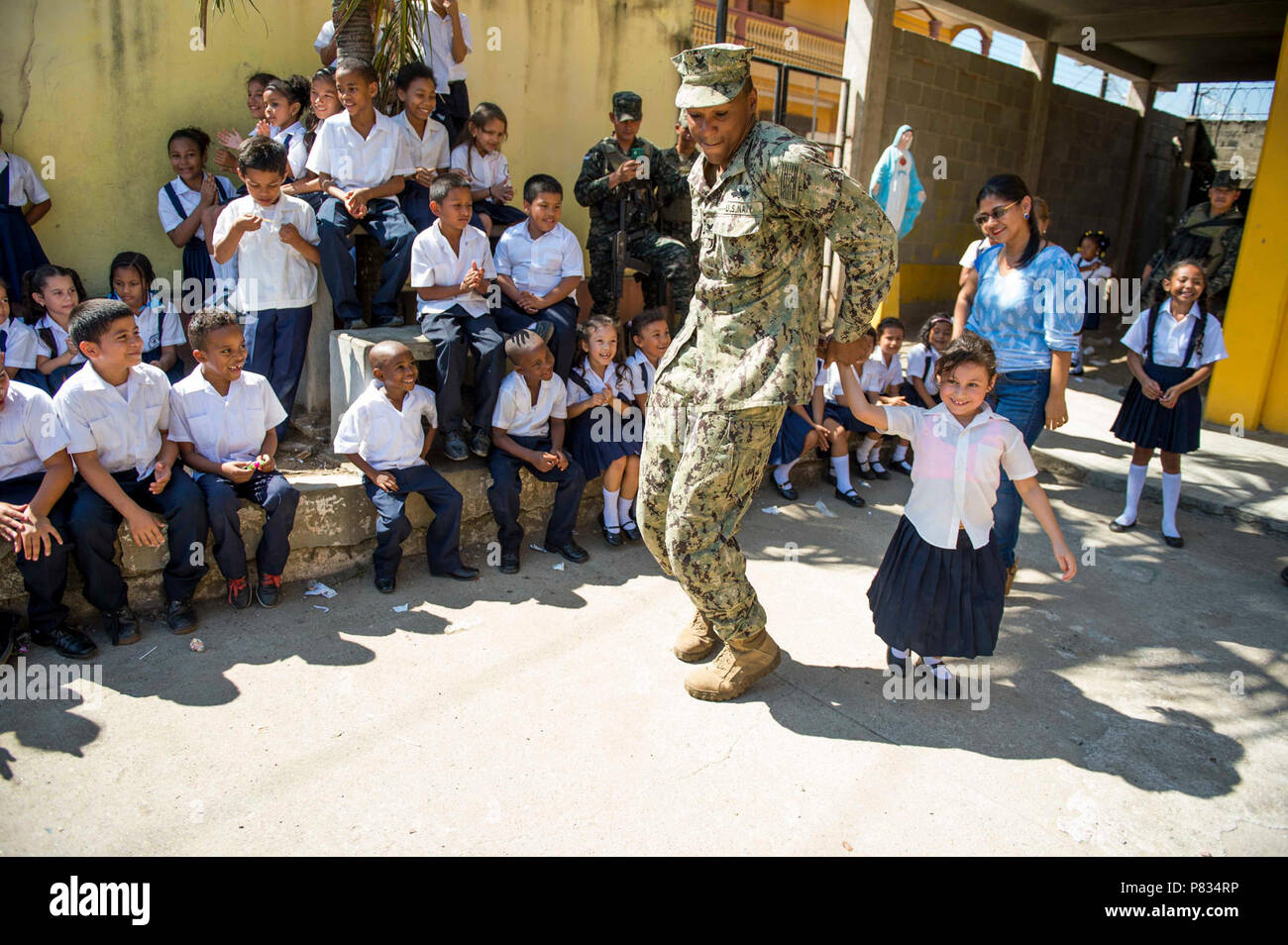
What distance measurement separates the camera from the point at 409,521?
13.9 ft

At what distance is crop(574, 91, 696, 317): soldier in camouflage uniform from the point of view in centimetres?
580

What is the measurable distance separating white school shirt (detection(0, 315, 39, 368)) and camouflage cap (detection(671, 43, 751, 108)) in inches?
144

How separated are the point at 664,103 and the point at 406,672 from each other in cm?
618

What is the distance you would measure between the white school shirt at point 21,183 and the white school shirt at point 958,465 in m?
4.95

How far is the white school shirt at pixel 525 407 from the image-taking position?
4.55m

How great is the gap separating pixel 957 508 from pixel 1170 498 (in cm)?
295

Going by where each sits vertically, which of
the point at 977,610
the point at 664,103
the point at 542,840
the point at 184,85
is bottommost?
the point at 542,840

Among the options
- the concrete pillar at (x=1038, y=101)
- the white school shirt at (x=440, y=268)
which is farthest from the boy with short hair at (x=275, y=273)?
the concrete pillar at (x=1038, y=101)

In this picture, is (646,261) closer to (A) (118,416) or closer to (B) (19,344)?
(A) (118,416)

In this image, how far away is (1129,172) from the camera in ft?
49.1

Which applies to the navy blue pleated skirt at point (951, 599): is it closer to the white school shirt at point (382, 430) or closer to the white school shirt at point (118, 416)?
the white school shirt at point (382, 430)

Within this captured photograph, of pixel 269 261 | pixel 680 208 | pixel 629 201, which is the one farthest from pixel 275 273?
pixel 680 208
